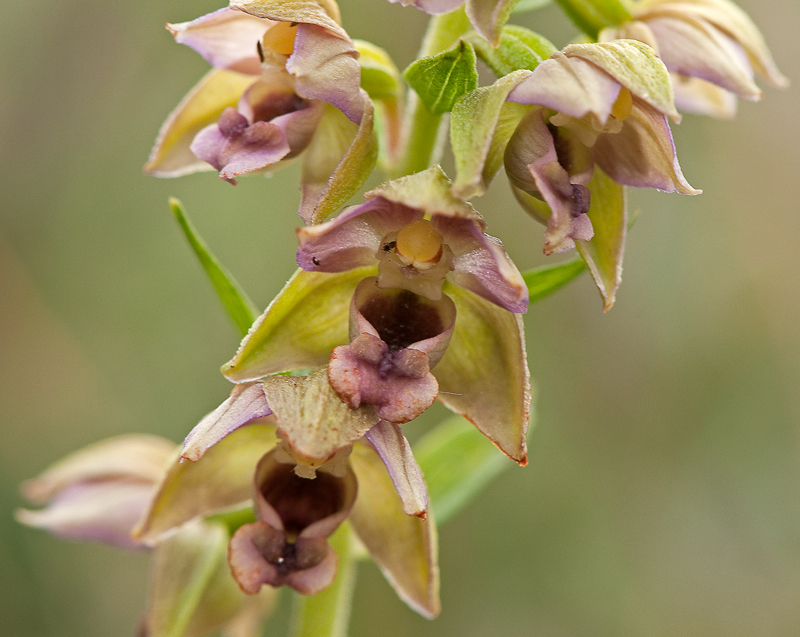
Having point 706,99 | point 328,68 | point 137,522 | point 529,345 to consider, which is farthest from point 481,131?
point 529,345

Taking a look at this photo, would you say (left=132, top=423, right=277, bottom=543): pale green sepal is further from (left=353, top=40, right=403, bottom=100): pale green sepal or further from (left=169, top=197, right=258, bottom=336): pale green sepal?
(left=353, top=40, right=403, bottom=100): pale green sepal

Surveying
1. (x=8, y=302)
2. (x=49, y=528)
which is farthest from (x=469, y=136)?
(x=8, y=302)

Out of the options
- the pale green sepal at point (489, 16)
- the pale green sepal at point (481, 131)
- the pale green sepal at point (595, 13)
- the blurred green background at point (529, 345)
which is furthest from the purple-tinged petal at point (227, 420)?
the blurred green background at point (529, 345)

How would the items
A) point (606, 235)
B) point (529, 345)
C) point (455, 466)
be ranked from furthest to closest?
point (529, 345)
point (455, 466)
point (606, 235)

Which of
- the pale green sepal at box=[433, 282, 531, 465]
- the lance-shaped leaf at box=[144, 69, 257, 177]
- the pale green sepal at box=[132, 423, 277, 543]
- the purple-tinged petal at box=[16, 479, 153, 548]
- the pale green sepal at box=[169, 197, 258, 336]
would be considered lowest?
the purple-tinged petal at box=[16, 479, 153, 548]

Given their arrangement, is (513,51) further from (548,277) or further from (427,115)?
(548,277)

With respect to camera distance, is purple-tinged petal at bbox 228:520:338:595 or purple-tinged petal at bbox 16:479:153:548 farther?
purple-tinged petal at bbox 16:479:153:548

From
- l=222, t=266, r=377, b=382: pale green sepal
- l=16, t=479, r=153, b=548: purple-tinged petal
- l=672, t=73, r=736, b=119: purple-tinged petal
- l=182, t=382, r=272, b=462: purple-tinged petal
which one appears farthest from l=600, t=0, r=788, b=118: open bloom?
l=16, t=479, r=153, b=548: purple-tinged petal

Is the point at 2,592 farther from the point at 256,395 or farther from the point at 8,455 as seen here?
the point at 256,395
